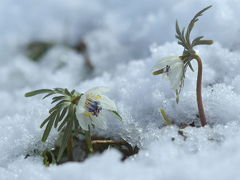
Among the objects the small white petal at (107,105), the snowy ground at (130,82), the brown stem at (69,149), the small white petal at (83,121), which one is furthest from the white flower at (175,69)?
the brown stem at (69,149)

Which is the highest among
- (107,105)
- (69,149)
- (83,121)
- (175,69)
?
(175,69)

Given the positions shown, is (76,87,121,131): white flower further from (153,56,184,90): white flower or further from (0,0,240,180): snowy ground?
(153,56,184,90): white flower

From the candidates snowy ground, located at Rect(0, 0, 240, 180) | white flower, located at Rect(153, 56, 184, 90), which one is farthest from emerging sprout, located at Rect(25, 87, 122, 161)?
white flower, located at Rect(153, 56, 184, 90)

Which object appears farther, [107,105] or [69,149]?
[69,149]

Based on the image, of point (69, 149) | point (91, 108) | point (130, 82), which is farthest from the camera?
point (130, 82)

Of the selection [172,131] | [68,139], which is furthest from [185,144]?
[68,139]

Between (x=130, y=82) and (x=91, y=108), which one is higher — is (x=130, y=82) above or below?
above

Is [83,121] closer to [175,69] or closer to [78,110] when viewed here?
[78,110]

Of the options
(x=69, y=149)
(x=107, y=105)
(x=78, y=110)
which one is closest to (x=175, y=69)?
(x=107, y=105)
